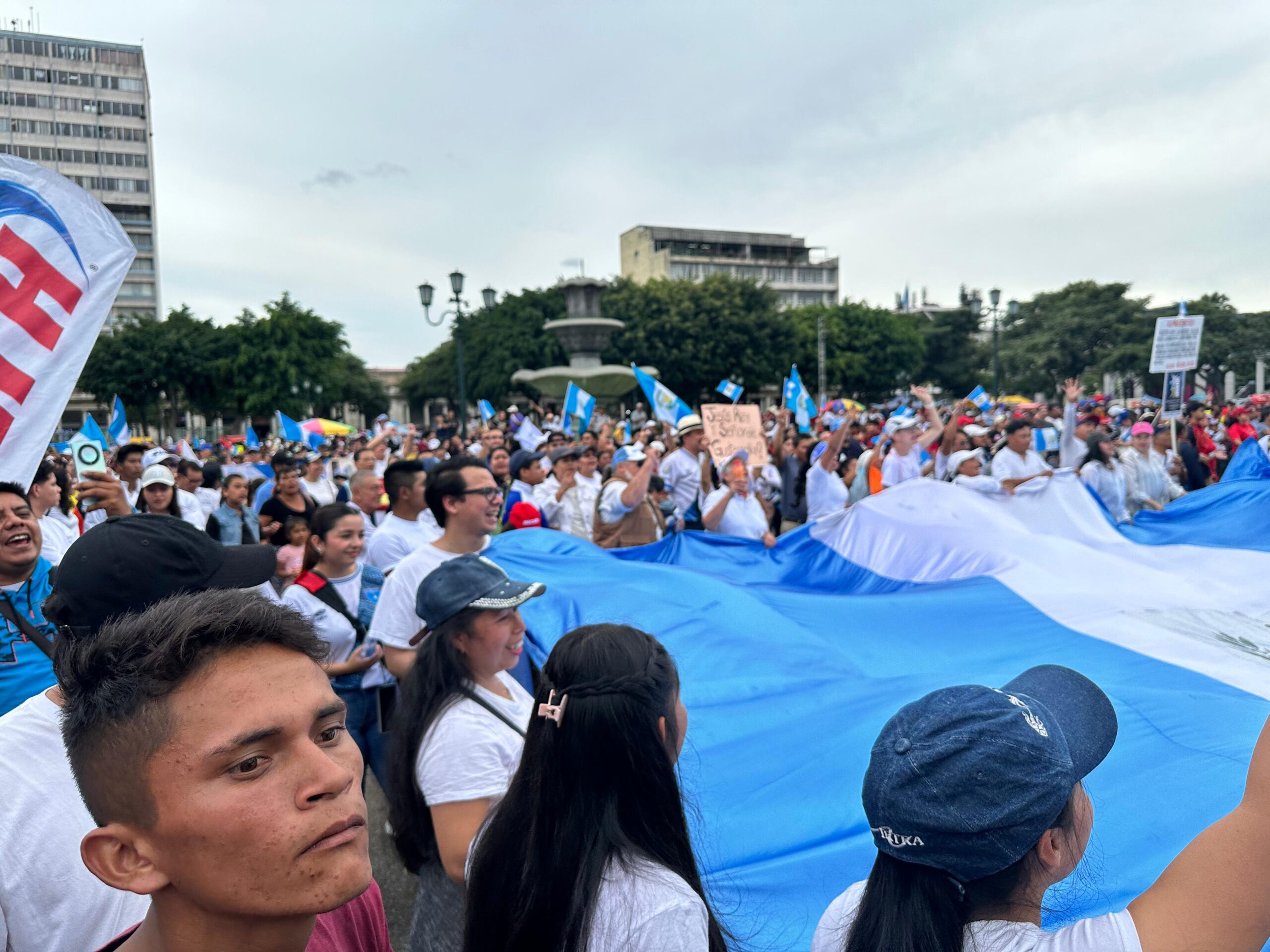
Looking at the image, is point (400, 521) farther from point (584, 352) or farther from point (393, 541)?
point (584, 352)

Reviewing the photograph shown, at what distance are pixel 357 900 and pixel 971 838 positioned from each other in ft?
3.38

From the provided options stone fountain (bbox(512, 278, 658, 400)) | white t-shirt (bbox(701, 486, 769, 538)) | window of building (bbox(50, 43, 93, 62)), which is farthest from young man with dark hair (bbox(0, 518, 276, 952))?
window of building (bbox(50, 43, 93, 62))

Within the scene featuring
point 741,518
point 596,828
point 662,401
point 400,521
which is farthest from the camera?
point 662,401

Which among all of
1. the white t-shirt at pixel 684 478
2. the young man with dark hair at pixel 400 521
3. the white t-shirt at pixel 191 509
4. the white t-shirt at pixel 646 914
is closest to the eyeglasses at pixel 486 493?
the young man with dark hair at pixel 400 521

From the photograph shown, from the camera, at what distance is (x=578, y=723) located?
6.16 ft

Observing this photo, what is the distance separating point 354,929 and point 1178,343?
13805 millimetres

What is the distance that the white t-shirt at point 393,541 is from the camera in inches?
206

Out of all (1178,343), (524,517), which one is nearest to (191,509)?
(524,517)

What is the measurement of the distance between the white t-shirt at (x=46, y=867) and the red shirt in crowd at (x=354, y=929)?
12.1 inches

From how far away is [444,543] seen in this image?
13.8 feet

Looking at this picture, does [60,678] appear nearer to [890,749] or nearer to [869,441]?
[890,749]

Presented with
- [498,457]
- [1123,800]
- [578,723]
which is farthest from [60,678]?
[498,457]

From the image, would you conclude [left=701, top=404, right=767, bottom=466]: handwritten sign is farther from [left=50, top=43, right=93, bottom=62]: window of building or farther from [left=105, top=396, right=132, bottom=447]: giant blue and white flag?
[left=50, top=43, right=93, bottom=62]: window of building

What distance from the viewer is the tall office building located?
8569cm
